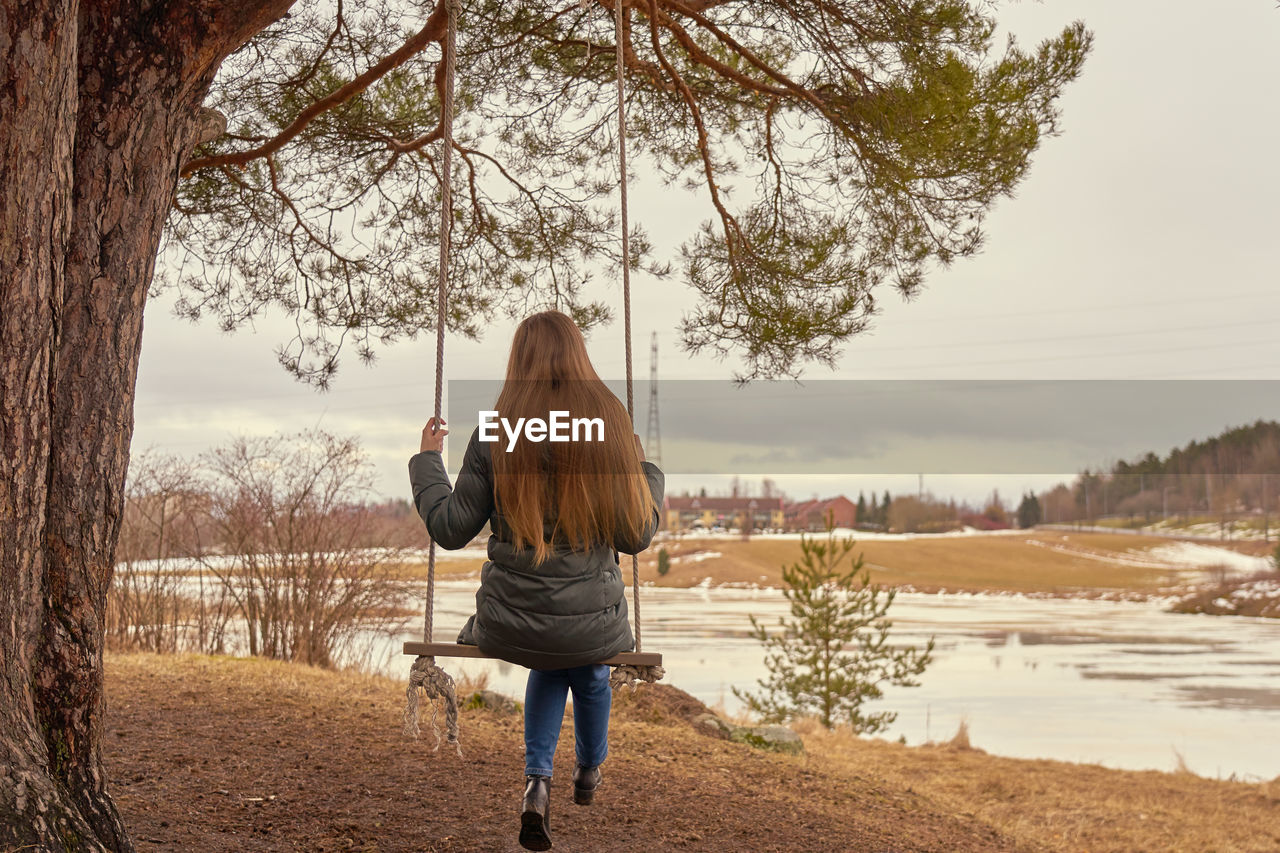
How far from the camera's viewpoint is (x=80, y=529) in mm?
2438

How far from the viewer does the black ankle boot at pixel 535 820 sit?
2557 millimetres

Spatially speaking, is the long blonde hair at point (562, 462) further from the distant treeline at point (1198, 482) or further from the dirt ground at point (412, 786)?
the distant treeline at point (1198, 482)

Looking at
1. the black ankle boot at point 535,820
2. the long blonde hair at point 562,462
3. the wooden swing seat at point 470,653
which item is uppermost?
the long blonde hair at point 562,462

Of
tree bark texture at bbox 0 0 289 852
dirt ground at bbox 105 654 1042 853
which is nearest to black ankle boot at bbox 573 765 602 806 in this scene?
dirt ground at bbox 105 654 1042 853

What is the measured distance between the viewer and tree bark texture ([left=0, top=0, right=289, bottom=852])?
87.0 inches

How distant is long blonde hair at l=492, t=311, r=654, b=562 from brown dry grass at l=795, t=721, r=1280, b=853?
10.9 ft

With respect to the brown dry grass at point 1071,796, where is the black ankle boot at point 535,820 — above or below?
above

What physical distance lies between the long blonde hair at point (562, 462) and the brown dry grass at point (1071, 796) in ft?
10.9

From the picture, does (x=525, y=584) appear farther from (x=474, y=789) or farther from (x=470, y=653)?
(x=474, y=789)

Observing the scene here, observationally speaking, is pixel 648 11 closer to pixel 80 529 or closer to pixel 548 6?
pixel 548 6

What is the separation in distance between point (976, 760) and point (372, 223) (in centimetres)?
644

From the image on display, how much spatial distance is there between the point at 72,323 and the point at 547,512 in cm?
125

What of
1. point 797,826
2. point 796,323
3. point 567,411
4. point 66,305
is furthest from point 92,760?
point 796,323

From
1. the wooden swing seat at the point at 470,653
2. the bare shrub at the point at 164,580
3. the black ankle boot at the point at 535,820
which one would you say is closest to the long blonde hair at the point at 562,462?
the wooden swing seat at the point at 470,653
